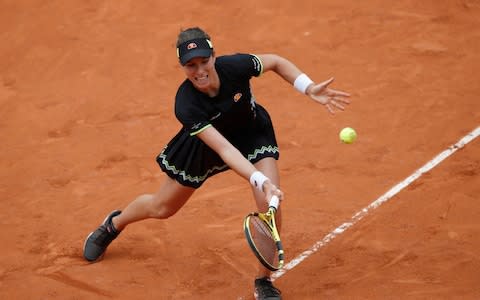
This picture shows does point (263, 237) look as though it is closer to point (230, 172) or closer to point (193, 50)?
point (193, 50)

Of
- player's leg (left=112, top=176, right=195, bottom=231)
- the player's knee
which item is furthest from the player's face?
the player's knee

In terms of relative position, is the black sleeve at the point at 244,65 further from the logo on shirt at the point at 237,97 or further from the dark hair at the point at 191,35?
the dark hair at the point at 191,35

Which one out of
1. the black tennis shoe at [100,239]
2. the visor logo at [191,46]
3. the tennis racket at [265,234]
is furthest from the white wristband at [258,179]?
the black tennis shoe at [100,239]

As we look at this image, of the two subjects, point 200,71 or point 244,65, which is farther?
point 244,65

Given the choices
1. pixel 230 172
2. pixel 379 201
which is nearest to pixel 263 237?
pixel 379 201

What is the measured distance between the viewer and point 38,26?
11.7 meters

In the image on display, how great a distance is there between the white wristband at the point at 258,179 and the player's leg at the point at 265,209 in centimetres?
40

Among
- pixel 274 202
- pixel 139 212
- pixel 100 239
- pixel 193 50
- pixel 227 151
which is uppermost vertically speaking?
pixel 193 50

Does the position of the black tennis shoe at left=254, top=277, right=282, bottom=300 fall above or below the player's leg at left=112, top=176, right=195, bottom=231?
below

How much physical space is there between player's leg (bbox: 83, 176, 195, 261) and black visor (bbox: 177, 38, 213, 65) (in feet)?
3.57

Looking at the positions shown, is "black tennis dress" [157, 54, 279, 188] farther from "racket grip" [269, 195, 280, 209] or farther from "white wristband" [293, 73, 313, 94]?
"racket grip" [269, 195, 280, 209]

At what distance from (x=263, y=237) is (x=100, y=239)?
1.99 m

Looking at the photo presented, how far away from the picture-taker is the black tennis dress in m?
6.05

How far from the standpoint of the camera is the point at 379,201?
779 cm
